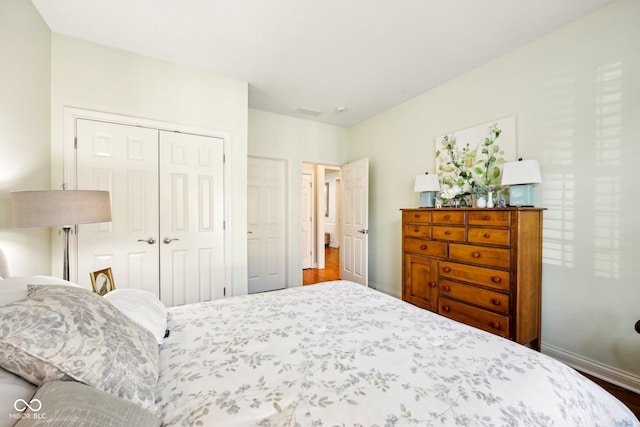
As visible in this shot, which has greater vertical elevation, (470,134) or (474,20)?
(474,20)

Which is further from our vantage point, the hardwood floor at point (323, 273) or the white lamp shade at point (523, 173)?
the hardwood floor at point (323, 273)

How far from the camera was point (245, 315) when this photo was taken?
57.3 inches

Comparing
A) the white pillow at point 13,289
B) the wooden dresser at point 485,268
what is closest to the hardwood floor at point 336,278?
the wooden dresser at point 485,268

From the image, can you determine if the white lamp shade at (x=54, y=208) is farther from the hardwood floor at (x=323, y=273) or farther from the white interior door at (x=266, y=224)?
the hardwood floor at (x=323, y=273)

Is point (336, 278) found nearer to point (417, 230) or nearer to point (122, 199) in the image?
point (417, 230)

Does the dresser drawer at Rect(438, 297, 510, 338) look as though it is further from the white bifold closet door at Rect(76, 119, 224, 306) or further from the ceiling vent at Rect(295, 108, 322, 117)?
the ceiling vent at Rect(295, 108, 322, 117)

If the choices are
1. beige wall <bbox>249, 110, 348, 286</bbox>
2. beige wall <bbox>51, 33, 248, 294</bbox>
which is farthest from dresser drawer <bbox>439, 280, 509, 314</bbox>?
beige wall <bbox>249, 110, 348, 286</bbox>

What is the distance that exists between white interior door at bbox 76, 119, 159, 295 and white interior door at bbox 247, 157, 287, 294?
148 cm

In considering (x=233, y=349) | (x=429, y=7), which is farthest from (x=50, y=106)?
(x=429, y=7)

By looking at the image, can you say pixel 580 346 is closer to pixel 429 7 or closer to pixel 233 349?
pixel 233 349

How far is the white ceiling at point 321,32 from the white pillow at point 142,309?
2.01 metres

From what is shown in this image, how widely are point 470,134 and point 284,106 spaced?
7.83 feet

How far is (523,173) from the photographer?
2.15 metres

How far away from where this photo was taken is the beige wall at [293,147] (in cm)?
388
